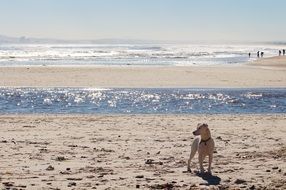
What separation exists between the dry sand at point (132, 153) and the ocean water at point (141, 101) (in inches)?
159

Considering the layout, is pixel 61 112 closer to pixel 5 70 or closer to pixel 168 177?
pixel 168 177

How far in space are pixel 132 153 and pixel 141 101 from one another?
13.4 metres

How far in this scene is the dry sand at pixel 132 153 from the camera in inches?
396

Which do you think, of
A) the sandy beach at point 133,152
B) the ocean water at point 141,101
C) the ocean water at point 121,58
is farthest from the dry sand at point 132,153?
the ocean water at point 121,58

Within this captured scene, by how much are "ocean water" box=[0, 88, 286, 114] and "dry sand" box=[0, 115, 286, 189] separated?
4.03 meters

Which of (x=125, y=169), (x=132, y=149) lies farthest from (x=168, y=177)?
(x=132, y=149)

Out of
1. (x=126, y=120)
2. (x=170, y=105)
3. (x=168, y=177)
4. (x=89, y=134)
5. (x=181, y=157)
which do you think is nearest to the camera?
(x=168, y=177)

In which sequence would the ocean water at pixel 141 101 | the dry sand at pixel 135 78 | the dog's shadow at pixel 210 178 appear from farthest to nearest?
the dry sand at pixel 135 78 < the ocean water at pixel 141 101 < the dog's shadow at pixel 210 178

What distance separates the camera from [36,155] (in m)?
12.4

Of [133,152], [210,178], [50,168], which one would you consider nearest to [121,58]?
[133,152]

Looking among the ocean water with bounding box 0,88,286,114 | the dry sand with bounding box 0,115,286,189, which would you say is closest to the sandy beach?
the dry sand with bounding box 0,115,286,189

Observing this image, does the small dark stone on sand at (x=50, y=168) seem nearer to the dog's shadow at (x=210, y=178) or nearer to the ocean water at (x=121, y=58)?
the dog's shadow at (x=210, y=178)

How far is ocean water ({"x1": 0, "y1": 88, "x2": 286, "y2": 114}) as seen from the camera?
23297mm

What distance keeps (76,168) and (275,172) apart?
12.1 feet
